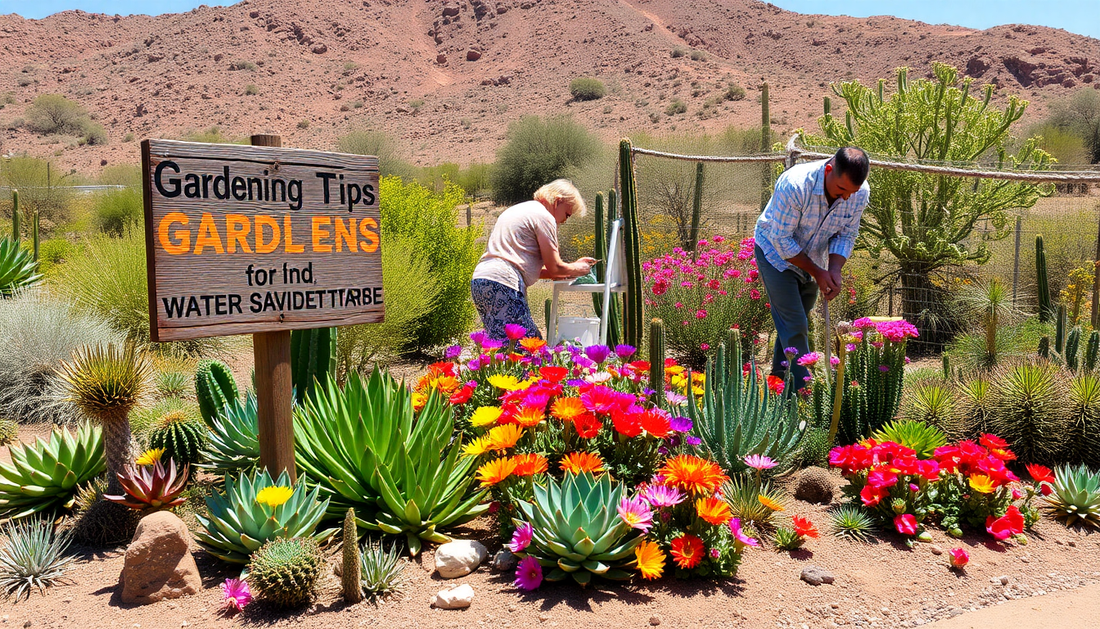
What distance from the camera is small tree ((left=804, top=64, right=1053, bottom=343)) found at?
8.70m

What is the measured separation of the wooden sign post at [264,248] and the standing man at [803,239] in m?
2.48

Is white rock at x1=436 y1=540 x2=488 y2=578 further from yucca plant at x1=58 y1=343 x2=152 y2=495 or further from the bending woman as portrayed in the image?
the bending woman

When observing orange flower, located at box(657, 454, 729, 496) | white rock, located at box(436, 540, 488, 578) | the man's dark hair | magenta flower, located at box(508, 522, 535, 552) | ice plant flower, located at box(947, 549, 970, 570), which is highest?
the man's dark hair

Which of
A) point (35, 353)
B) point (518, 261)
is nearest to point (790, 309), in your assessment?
point (518, 261)

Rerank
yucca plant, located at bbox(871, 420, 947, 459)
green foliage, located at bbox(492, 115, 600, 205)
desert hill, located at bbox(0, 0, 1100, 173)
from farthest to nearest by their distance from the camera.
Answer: desert hill, located at bbox(0, 0, 1100, 173) → green foliage, located at bbox(492, 115, 600, 205) → yucca plant, located at bbox(871, 420, 947, 459)

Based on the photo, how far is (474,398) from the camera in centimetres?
395

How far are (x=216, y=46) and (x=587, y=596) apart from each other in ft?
197

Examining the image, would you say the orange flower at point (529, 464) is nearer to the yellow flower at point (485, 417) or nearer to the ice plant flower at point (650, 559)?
the yellow flower at point (485, 417)

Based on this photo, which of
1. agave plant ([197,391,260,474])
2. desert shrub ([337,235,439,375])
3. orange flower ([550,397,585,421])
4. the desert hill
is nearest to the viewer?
orange flower ([550,397,585,421])

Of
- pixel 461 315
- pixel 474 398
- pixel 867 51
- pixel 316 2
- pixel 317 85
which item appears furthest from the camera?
pixel 316 2

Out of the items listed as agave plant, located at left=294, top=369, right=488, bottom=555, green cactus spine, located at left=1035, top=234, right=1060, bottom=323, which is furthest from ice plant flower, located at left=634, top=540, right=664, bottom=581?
green cactus spine, located at left=1035, top=234, right=1060, bottom=323

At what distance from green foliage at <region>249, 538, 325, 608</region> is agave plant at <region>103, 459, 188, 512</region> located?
786 mm

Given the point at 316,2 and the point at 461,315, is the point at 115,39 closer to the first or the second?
the point at 316,2

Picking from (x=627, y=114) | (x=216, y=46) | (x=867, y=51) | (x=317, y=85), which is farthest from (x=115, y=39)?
(x=867, y=51)
